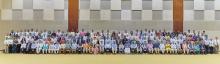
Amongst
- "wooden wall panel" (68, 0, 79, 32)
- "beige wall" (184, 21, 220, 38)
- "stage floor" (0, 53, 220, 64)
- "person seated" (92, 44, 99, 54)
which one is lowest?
"stage floor" (0, 53, 220, 64)

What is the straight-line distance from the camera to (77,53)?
2311 centimetres

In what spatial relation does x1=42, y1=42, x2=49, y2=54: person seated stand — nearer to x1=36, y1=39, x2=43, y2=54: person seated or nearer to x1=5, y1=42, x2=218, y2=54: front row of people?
x1=5, y1=42, x2=218, y2=54: front row of people

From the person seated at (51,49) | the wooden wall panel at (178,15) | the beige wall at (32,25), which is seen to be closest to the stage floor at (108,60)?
the person seated at (51,49)

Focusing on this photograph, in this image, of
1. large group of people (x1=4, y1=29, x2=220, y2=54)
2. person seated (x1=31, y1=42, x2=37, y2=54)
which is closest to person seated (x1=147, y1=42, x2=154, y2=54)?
large group of people (x1=4, y1=29, x2=220, y2=54)

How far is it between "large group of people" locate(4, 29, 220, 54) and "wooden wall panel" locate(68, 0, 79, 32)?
7.05 feet

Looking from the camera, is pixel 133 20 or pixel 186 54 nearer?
pixel 186 54

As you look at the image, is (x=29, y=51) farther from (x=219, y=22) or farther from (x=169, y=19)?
(x=219, y=22)

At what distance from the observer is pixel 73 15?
1046 inches

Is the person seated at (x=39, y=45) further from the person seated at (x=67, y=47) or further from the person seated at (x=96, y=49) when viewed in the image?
the person seated at (x=96, y=49)

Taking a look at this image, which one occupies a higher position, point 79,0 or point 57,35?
point 79,0

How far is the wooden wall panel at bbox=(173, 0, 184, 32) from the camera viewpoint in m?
26.5

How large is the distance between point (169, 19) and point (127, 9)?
2523 mm

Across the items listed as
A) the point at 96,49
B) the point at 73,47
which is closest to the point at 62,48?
the point at 73,47

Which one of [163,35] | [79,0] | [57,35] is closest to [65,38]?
[57,35]
